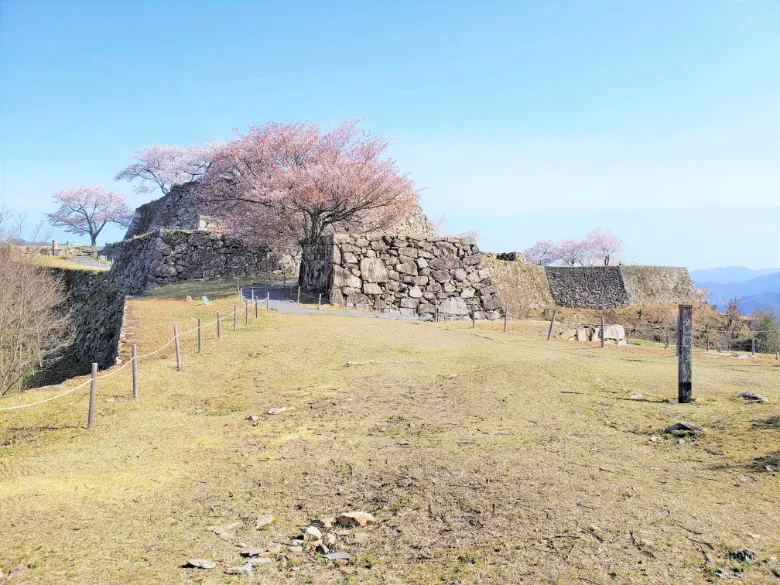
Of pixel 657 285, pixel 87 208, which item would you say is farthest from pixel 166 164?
pixel 657 285

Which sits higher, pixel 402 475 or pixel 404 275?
pixel 404 275

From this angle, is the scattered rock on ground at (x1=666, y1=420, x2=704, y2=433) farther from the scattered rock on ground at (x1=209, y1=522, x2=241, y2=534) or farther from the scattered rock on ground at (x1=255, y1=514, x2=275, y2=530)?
the scattered rock on ground at (x1=209, y1=522, x2=241, y2=534)

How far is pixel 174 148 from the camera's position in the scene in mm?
65562

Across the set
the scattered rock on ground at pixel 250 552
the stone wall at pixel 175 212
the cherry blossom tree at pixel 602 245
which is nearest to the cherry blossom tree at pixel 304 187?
the stone wall at pixel 175 212

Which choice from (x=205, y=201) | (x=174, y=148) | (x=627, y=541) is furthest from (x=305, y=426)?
(x=174, y=148)

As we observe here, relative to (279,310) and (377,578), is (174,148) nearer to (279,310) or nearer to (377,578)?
(279,310)

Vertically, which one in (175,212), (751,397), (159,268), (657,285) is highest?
(175,212)

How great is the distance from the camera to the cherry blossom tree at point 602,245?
274 ft

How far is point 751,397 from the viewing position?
10.4 meters

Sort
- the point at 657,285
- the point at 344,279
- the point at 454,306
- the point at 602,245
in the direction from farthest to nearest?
the point at 602,245 → the point at 657,285 → the point at 454,306 → the point at 344,279

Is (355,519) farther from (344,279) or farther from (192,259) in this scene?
(192,259)

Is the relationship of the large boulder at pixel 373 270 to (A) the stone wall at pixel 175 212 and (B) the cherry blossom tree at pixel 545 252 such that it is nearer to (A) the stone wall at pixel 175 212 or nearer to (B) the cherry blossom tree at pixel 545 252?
(A) the stone wall at pixel 175 212

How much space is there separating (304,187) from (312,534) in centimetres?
2552

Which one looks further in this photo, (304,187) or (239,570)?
(304,187)
